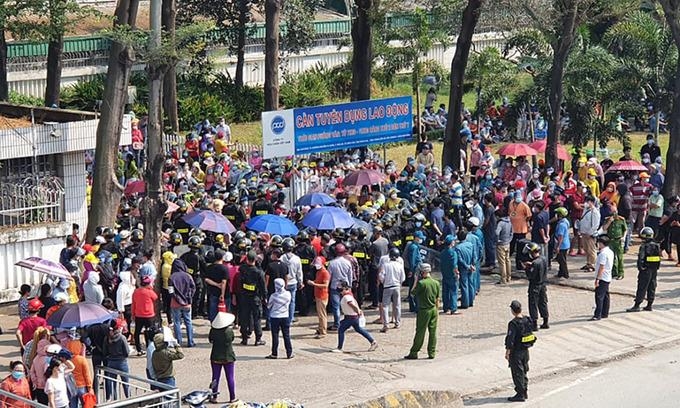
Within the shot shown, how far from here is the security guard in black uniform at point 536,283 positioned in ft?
69.5

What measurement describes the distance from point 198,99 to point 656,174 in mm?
16351

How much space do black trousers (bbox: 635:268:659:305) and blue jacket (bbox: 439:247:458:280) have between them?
3.31 m

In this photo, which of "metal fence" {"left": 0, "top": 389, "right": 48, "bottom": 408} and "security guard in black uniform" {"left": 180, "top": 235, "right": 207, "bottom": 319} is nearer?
"metal fence" {"left": 0, "top": 389, "right": 48, "bottom": 408}

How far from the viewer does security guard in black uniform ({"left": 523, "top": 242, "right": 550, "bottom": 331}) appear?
2119 centimetres

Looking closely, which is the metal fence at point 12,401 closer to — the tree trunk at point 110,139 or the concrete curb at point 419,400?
the concrete curb at point 419,400

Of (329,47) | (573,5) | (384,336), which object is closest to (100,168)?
(384,336)

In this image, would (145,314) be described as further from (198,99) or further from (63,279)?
(198,99)

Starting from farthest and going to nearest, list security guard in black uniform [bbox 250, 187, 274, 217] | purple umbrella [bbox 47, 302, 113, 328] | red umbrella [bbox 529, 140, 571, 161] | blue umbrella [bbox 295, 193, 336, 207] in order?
red umbrella [bbox 529, 140, 571, 161], blue umbrella [bbox 295, 193, 336, 207], security guard in black uniform [bbox 250, 187, 274, 217], purple umbrella [bbox 47, 302, 113, 328]

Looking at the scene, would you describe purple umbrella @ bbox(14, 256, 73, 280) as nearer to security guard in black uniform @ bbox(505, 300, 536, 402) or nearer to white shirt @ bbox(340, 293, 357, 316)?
white shirt @ bbox(340, 293, 357, 316)

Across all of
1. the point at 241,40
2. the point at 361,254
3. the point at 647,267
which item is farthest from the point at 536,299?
the point at 241,40

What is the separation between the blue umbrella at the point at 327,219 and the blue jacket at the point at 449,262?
2.03m

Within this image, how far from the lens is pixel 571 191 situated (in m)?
27.0

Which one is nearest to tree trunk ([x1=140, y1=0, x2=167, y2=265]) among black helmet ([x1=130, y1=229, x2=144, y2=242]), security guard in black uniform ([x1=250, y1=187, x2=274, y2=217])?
black helmet ([x1=130, y1=229, x2=144, y2=242])

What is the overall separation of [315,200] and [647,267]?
6.69 m
